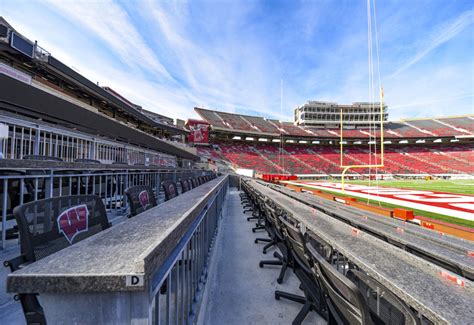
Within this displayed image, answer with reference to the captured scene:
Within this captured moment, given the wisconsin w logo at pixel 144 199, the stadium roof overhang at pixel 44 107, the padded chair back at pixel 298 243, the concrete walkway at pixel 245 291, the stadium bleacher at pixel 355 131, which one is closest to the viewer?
the padded chair back at pixel 298 243

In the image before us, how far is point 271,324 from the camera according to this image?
5.85ft

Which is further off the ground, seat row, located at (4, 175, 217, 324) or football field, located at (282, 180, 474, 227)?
A: seat row, located at (4, 175, 217, 324)

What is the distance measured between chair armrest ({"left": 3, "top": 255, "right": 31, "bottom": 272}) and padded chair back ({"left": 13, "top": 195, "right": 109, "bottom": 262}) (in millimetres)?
16

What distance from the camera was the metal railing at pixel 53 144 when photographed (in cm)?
520

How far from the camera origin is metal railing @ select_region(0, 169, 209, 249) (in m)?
2.60

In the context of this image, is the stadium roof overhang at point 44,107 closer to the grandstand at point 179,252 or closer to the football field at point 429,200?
the grandstand at point 179,252

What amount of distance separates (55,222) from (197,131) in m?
33.0

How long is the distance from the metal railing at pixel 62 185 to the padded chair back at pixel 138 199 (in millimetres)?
1422

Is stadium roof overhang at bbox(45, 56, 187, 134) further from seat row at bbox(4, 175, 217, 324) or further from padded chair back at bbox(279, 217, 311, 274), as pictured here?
padded chair back at bbox(279, 217, 311, 274)

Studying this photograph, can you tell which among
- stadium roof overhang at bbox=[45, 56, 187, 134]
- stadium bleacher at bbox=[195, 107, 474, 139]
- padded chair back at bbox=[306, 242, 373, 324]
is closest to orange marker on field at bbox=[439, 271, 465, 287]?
padded chair back at bbox=[306, 242, 373, 324]

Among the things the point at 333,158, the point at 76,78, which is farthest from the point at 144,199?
the point at 333,158

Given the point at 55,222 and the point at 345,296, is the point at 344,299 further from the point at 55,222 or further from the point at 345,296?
the point at 55,222

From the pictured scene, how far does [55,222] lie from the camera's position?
1294 mm

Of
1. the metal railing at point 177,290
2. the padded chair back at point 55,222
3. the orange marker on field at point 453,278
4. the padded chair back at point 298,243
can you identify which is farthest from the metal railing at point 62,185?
the orange marker on field at point 453,278
